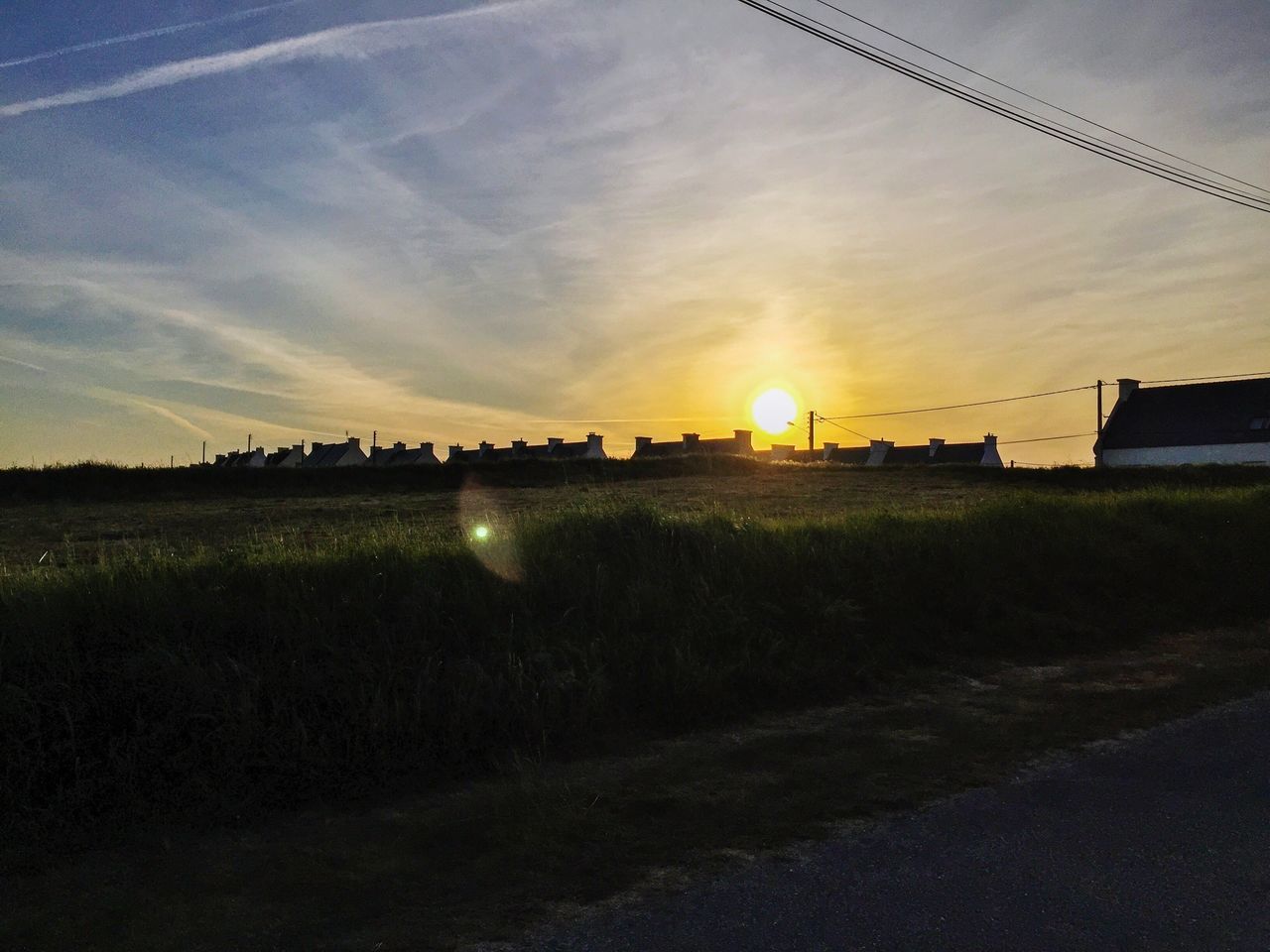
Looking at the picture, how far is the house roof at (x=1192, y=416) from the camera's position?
183ft

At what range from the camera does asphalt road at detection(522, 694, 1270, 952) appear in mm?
3410

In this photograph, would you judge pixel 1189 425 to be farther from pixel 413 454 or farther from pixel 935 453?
pixel 413 454

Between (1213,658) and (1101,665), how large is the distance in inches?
45.6

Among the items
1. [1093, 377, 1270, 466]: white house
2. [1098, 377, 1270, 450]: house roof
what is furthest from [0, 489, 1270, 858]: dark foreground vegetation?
[1098, 377, 1270, 450]: house roof

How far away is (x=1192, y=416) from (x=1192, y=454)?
2.81 m

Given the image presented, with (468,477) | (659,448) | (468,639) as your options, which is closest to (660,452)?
(659,448)

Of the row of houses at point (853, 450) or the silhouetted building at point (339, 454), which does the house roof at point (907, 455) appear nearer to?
the row of houses at point (853, 450)

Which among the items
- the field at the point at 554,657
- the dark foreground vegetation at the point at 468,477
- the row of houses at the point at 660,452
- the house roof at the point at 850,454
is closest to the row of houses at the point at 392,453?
the row of houses at the point at 660,452

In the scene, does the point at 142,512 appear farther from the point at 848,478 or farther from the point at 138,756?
the point at 848,478

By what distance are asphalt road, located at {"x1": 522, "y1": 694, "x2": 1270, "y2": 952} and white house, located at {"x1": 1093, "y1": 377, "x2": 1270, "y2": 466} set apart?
179 ft

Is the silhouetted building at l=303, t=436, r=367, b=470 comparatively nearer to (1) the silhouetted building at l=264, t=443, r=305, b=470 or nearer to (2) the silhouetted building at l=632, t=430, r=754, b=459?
(1) the silhouetted building at l=264, t=443, r=305, b=470

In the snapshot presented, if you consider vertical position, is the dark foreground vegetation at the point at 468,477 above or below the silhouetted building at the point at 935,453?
below

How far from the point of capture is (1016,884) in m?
3.82

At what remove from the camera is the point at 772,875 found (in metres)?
3.96
